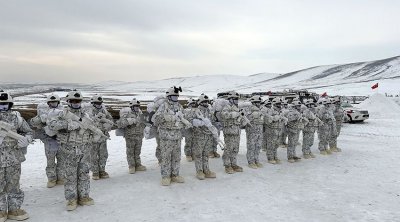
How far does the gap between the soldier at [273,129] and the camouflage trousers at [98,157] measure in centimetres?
521

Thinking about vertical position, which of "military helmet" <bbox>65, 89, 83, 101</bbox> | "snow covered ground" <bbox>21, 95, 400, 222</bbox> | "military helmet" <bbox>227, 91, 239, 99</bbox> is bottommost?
"snow covered ground" <bbox>21, 95, 400, 222</bbox>

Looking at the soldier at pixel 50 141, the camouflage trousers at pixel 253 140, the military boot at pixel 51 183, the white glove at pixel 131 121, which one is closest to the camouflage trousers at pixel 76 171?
the soldier at pixel 50 141

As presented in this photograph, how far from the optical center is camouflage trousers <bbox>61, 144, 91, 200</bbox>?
7301mm

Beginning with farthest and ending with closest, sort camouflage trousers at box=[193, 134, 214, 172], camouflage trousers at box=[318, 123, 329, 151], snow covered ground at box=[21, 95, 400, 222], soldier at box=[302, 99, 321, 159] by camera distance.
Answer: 1. camouflage trousers at box=[318, 123, 329, 151]
2. soldier at box=[302, 99, 321, 159]
3. camouflage trousers at box=[193, 134, 214, 172]
4. snow covered ground at box=[21, 95, 400, 222]

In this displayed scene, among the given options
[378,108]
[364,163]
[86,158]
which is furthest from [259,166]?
[378,108]

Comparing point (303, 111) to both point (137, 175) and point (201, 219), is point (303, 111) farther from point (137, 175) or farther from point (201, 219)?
point (201, 219)

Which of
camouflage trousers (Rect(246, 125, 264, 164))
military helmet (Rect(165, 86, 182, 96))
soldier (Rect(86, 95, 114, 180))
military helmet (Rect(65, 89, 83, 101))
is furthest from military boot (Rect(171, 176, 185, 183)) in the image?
→ military helmet (Rect(65, 89, 83, 101))

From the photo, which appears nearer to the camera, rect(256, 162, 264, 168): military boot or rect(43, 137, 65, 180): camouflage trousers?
rect(43, 137, 65, 180): camouflage trousers

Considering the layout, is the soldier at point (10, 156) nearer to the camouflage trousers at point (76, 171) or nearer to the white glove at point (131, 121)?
the camouflage trousers at point (76, 171)

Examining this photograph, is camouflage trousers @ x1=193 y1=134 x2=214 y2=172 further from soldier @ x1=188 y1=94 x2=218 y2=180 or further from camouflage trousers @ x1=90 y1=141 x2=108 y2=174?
camouflage trousers @ x1=90 y1=141 x2=108 y2=174

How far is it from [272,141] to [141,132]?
14.4 ft

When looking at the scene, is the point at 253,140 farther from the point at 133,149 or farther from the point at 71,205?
the point at 71,205

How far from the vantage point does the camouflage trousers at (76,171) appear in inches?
287

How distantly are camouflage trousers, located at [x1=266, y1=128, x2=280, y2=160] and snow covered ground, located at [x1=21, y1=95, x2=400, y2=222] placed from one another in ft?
1.19
